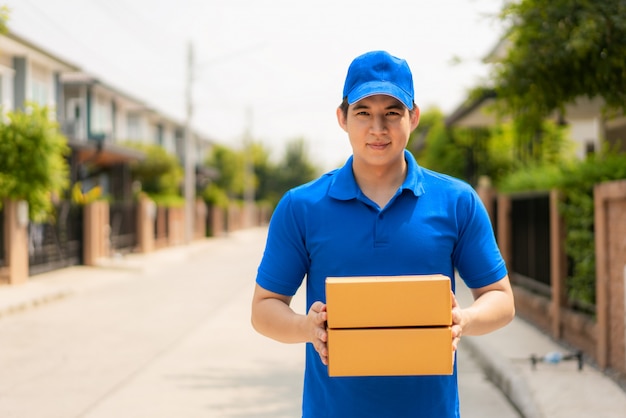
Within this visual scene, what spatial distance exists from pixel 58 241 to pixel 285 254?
18323mm

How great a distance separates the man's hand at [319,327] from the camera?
2119 millimetres

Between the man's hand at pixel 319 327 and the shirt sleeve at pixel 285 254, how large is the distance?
0.23 m

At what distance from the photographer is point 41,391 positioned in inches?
268

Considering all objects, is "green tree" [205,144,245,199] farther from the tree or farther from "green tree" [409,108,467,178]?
the tree

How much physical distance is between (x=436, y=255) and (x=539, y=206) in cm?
885

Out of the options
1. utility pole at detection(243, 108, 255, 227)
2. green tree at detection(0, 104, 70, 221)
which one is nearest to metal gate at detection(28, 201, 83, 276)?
green tree at detection(0, 104, 70, 221)

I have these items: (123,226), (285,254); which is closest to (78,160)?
(123,226)

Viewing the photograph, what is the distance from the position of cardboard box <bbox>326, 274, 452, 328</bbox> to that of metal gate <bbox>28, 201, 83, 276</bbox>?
16.5m

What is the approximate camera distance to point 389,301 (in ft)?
6.85

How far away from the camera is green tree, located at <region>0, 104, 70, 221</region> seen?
15.5 meters

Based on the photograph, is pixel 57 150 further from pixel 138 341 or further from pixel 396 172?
pixel 396 172

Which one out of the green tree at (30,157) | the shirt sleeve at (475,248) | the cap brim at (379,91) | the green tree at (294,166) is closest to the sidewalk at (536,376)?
the green tree at (30,157)

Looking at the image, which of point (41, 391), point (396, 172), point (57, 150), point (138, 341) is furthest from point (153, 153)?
point (396, 172)

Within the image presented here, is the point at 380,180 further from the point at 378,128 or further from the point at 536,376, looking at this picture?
the point at 536,376
